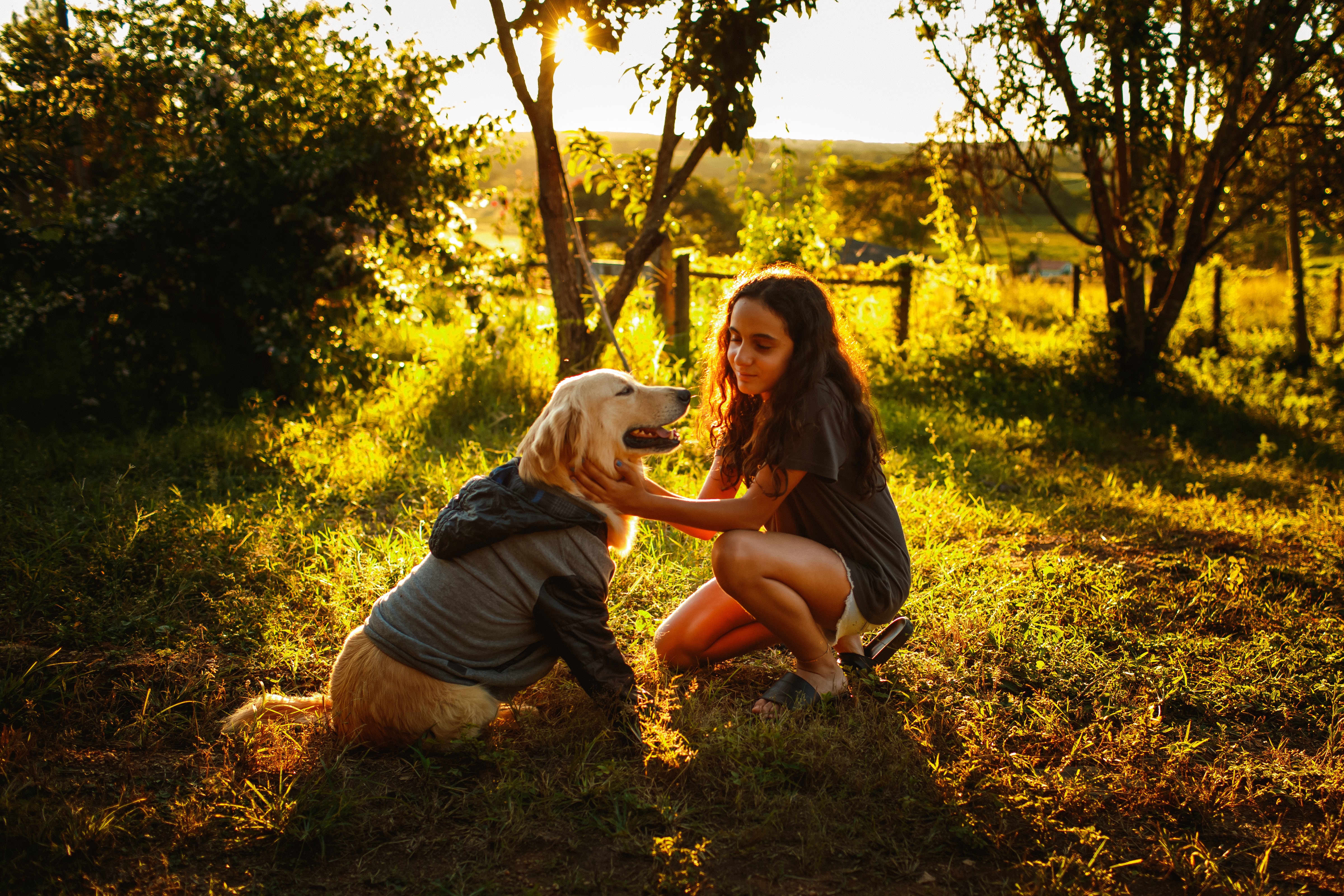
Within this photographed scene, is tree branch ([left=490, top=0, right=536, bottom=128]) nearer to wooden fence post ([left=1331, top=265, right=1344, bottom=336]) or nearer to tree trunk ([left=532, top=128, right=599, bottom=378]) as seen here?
tree trunk ([left=532, top=128, right=599, bottom=378])

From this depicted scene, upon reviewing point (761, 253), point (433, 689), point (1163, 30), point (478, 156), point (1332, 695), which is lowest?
point (1332, 695)

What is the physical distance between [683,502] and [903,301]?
7102 mm

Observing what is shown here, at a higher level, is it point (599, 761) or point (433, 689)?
point (433, 689)

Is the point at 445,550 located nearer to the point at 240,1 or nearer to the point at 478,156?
the point at 478,156

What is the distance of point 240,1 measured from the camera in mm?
6258

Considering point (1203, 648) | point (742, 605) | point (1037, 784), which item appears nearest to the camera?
point (1037, 784)

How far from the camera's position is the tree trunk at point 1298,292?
10.0 meters

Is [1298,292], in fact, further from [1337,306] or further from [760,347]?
[760,347]

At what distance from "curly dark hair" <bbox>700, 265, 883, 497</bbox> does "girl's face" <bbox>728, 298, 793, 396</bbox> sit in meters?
0.02

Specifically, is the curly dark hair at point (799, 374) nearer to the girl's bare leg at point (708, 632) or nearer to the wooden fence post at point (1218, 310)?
the girl's bare leg at point (708, 632)

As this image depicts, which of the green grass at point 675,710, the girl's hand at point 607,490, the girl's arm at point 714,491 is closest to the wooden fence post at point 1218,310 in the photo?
the green grass at point 675,710

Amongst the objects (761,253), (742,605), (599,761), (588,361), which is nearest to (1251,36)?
(761,253)

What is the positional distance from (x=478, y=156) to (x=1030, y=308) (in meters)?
11.1

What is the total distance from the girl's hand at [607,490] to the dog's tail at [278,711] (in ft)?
3.29
